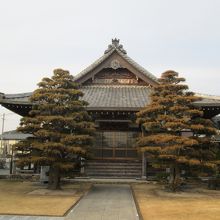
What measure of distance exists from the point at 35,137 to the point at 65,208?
663cm

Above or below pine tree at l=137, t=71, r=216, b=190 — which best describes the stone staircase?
below

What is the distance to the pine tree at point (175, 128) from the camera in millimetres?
17906

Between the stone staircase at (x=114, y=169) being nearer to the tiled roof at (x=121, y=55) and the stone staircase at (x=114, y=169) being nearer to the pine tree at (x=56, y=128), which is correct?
the pine tree at (x=56, y=128)

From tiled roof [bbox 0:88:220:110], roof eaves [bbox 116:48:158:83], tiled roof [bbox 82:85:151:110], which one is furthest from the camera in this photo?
roof eaves [bbox 116:48:158:83]

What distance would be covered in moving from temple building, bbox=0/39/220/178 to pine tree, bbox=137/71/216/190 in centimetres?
314

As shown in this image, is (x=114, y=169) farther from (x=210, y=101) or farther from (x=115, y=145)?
(x=210, y=101)

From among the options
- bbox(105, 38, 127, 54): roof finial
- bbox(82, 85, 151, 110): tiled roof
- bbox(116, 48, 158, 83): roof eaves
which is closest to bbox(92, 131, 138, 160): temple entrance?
bbox(82, 85, 151, 110): tiled roof

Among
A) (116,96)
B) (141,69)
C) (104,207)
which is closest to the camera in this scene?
(104,207)

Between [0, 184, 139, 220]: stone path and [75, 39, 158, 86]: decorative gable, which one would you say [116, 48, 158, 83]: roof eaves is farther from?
[0, 184, 139, 220]: stone path

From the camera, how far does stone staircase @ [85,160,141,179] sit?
79.4ft

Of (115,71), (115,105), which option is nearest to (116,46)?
(115,71)

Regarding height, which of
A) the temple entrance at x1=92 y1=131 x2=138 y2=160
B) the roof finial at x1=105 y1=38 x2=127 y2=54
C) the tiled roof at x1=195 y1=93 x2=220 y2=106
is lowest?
the temple entrance at x1=92 y1=131 x2=138 y2=160

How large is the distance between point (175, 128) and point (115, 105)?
578 centimetres

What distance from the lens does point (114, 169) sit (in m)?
24.3
